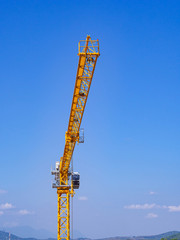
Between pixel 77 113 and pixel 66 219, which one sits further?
pixel 66 219

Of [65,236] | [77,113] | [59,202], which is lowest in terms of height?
[65,236]

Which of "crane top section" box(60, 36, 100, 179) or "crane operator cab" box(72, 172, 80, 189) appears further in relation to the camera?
"crane operator cab" box(72, 172, 80, 189)

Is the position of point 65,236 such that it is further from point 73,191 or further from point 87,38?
point 87,38

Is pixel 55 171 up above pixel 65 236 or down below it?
above

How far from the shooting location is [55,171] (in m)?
52.3

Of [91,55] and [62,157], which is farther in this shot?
[62,157]

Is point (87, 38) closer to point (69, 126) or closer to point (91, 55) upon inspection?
point (91, 55)

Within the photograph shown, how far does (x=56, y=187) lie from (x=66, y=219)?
4.90 metres

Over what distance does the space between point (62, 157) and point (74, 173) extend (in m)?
3.25

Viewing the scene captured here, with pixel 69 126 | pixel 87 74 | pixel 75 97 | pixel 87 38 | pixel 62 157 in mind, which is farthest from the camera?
pixel 62 157

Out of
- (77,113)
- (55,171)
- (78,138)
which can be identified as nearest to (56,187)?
(55,171)

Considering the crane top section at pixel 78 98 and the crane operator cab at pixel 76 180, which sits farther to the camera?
the crane operator cab at pixel 76 180

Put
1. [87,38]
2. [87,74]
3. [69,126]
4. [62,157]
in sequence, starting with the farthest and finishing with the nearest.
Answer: [62,157] → [69,126] → [87,74] → [87,38]

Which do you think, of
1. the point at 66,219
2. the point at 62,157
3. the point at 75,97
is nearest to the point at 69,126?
the point at 75,97
